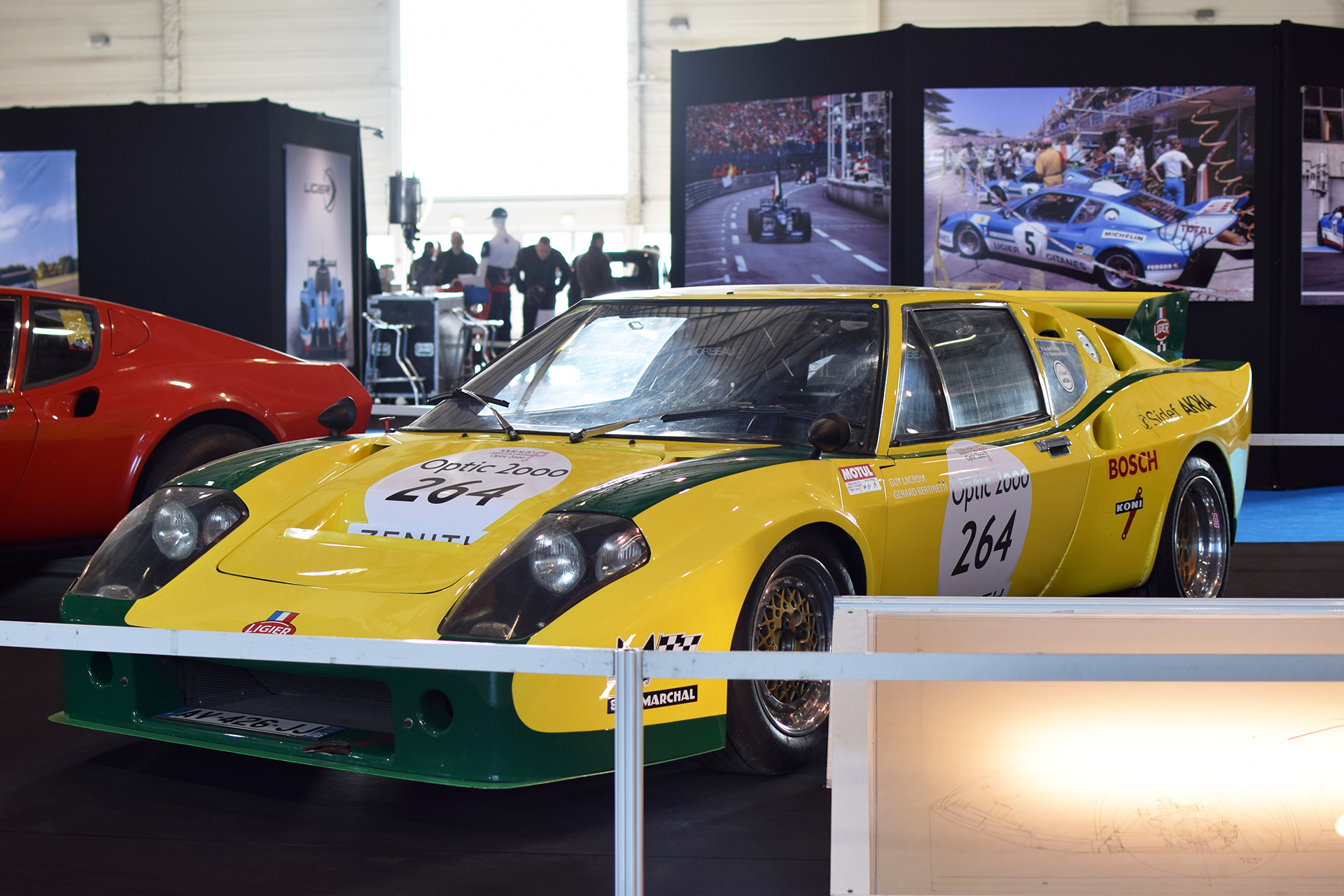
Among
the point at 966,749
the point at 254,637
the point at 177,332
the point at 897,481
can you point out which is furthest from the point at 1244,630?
the point at 177,332

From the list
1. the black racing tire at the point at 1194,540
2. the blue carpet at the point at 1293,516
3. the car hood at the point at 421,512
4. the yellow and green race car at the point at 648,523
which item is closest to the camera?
the yellow and green race car at the point at 648,523

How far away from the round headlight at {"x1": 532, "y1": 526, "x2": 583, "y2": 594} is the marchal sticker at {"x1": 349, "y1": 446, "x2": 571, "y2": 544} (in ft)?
0.79

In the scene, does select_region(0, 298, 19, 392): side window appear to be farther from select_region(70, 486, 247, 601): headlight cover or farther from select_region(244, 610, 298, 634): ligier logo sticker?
select_region(244, 610, 298, 634): ligier logo sticker

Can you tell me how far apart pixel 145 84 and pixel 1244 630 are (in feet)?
85.9

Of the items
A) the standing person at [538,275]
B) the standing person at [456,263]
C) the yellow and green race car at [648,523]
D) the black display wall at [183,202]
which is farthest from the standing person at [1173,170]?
the standing person at [456,263]

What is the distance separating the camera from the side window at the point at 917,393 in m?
3.90

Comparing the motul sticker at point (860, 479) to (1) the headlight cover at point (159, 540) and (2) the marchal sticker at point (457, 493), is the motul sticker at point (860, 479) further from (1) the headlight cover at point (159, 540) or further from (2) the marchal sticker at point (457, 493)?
(1) the headlight cover at point (159, 540)

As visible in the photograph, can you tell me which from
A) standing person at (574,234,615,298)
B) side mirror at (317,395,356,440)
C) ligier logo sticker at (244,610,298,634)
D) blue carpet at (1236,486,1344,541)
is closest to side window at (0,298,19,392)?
side mirror at (317,395,356,440)

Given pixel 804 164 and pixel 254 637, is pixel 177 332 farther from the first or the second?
pixel 804 164

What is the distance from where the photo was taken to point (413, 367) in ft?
45.8

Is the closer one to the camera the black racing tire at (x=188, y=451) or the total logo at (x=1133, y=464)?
the total logo at (x=1133, y=464)

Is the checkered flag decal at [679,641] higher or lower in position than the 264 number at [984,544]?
lower

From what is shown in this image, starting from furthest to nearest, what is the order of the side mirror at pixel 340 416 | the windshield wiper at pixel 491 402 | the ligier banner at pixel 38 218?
the ligier banner at pixel 38 218 → the side mirror at pixel 340 416 → the windshield wiper at pixel 491 402

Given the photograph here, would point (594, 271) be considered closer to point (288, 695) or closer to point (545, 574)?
point (288, 695)
